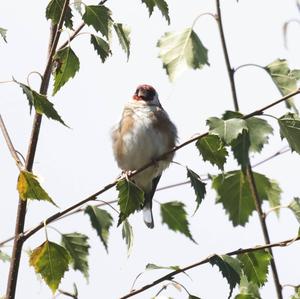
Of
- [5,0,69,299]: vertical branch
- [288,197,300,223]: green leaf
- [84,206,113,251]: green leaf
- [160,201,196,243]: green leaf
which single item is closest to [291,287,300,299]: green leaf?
[288,197,300,223]: green leaf

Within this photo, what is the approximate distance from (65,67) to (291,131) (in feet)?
2.40

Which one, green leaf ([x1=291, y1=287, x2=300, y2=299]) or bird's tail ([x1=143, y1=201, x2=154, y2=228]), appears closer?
green leaf ([x1=291, y1=287, x2=300, y2=299])

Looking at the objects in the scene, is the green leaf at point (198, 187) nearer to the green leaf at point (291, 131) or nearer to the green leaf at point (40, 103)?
the green leaf at point (291, 131)

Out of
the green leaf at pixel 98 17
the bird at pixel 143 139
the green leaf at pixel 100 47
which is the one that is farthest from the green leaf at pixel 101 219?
the bird at pixel 143 139

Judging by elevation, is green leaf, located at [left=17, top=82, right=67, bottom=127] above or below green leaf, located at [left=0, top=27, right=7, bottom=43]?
below

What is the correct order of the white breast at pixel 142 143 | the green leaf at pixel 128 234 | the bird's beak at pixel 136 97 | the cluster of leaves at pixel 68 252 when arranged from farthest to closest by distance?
the bird's beak at pixel 136 97 → the white breast at pixel 142 143 → the green leaf at pixel 128 234 → the cluster of leaves at pixel 68 252

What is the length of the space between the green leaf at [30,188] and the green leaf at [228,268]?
52cm

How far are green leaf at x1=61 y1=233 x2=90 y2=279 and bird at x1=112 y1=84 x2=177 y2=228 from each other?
1.53 metres

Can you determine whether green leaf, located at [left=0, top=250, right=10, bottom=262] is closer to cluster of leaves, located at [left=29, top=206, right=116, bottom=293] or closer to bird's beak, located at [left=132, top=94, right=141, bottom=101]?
cluster of leaves, located at [left=29, top=206, right=116, bottom=293]

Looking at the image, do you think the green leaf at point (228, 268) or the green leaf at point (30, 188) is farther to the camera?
the green leaf at point (228, 268)

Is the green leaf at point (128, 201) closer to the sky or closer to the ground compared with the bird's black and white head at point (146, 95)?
closer to the ground

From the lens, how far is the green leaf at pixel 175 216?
292 centimetres

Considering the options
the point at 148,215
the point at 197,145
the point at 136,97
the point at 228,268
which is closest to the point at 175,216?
the point at 197,145

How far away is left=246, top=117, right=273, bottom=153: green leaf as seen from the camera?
202 centimetres
